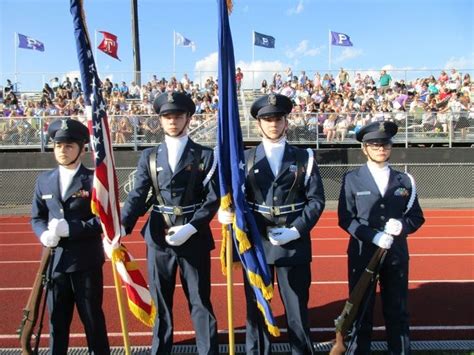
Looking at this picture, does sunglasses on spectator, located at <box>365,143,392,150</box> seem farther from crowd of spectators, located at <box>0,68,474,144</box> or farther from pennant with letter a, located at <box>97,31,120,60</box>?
pennant with letter a, located at <box>97,31,120,60</box>

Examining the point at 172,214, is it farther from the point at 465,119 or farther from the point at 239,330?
the point at 465,119

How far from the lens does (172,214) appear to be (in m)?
3.66

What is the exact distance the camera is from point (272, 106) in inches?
142

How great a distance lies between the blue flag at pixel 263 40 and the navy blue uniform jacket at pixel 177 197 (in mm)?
18848

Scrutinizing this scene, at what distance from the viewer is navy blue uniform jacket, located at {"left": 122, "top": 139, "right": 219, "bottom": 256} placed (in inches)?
144

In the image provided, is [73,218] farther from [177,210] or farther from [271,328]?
[271,328]

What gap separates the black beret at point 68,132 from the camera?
3.59 metres

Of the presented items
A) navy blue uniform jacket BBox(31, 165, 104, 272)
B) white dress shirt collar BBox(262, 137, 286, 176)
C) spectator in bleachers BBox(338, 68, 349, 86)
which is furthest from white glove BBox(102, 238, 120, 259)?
spectator in bleachers BBox(338, 68, 349, 86)

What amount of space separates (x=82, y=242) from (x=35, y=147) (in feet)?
40.7

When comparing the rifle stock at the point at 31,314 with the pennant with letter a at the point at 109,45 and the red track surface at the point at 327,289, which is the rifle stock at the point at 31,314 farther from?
the pennant with letter a at the point at 109,45

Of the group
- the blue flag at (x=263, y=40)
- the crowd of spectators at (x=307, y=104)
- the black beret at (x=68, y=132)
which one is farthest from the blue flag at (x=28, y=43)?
the black beret at (x=68, y=132)

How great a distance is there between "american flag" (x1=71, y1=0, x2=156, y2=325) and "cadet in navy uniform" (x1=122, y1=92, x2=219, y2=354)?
17 cm

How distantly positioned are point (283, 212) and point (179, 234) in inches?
30.4

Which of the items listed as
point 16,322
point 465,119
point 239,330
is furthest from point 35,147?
point 465,119
